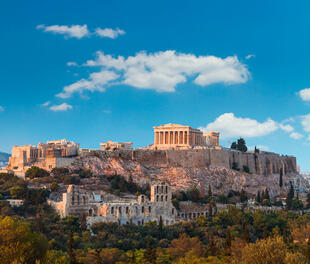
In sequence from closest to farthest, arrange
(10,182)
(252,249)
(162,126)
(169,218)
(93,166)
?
1. (252,249)
2. (169,218)
3. (10,182)
4. (93,166)
5. (162,126)

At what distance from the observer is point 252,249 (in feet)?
135

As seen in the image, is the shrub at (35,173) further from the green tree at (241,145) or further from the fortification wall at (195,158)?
the green tree at (241,145)

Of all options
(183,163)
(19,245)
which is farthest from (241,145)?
(19,245)

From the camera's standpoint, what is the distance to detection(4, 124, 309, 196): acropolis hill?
90.9 meters

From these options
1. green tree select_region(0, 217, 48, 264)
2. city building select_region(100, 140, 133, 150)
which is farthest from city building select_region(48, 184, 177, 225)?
city building select_region(100, 140, 133, 150)

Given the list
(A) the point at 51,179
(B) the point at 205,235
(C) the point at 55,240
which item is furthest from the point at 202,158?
(C) the point at 55,240

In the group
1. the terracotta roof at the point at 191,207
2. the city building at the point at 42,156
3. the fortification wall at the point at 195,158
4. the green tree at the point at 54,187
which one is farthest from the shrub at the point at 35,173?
the terracotta roof at the point at 191,207

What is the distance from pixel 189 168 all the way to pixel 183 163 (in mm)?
1601

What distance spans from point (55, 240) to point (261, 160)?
2901 inches

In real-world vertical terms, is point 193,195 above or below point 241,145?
below

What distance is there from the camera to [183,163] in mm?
100938

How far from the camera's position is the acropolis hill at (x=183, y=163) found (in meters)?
90.9

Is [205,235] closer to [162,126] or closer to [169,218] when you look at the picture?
[169,218]

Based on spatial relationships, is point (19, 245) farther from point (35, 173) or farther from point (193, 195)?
point (193, 195)
